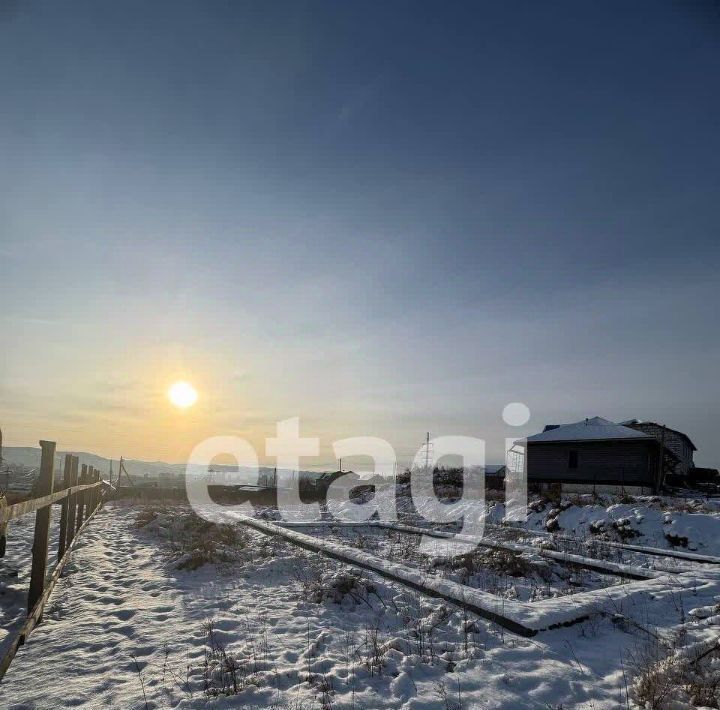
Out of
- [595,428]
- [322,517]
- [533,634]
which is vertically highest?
[595,428]

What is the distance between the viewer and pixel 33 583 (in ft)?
20.3

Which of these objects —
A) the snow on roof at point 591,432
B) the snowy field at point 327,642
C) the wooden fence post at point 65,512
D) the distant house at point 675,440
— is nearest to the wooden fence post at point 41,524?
the snowy field at point 327,642

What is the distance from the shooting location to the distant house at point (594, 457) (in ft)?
97.6

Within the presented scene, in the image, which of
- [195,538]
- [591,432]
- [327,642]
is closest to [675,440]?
[591,432]

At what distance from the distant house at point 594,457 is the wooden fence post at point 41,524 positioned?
98.7 ft

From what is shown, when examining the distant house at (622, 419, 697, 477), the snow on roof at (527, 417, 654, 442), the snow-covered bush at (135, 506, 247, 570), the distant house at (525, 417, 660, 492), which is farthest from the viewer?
the distant house at (622, 419, 697, 477)

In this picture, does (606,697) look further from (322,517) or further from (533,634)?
(322,517)

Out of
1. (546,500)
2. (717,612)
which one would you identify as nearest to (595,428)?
(546,500)

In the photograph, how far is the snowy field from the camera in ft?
13.7

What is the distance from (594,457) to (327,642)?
3094 centimetres

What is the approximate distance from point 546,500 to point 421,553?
11.1 meters

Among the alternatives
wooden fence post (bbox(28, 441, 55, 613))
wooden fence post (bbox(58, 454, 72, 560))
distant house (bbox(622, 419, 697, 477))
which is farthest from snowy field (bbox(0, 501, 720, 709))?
distant house (bbox(622, 419, 697, 477))

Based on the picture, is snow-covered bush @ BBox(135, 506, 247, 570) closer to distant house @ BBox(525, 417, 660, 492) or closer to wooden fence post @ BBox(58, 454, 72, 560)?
wooden fence post @ BBox(58, 454, 72, 560)

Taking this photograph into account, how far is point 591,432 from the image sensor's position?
32562 mm
